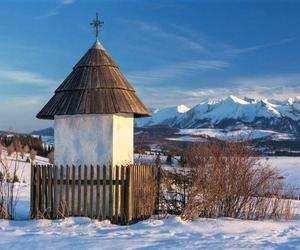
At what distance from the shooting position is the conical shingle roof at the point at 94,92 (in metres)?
13.8

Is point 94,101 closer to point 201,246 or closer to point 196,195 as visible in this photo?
point 196,195

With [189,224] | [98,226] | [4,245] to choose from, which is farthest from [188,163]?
[4,245]

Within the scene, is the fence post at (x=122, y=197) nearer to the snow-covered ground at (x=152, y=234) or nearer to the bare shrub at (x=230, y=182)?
the snow-covered ground at (x=152, y=234)

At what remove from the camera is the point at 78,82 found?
14.3 metres

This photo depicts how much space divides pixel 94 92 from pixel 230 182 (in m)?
4.31

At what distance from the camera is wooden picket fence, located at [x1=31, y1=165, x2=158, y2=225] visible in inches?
525

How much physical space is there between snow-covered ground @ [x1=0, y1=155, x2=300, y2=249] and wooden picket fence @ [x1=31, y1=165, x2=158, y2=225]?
16.1 inches

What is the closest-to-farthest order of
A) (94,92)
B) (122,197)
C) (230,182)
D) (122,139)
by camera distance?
(122,197)
(94,92)
(122,139)
(230,182)

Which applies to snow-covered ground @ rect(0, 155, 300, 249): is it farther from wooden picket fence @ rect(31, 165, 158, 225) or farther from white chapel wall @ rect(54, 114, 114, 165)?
white chapel wall @ rect(54, 114, 114, 165)

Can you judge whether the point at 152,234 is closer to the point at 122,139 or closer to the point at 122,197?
the point at 122,197

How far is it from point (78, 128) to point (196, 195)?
3.49 m

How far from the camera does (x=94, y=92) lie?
46.1 feet

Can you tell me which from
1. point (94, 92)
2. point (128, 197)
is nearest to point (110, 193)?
point (128, 197)

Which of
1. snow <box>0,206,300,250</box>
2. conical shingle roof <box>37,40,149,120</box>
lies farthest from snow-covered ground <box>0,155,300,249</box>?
conical shingle roof <box>37,40,149,120</box>
